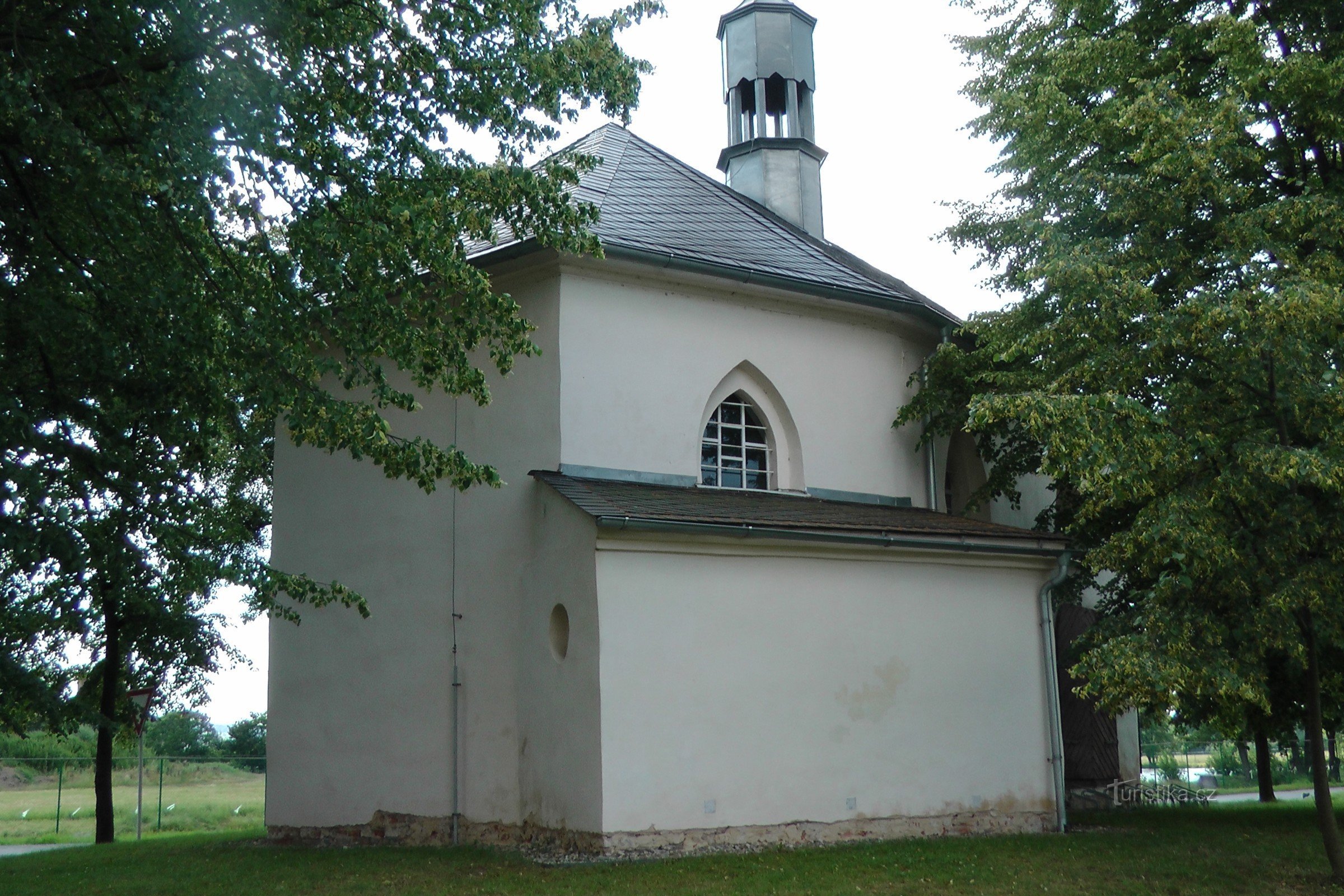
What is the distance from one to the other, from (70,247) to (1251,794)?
24737 mm

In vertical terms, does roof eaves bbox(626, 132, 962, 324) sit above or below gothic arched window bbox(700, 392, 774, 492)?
above

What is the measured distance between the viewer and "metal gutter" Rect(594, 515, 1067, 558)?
1084cm

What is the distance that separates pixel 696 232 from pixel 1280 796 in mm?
18573

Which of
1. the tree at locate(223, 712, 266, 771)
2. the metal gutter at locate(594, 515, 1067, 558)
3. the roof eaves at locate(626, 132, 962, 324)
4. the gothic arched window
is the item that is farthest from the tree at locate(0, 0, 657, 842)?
the tree at locate(223, 712, 266, 771)

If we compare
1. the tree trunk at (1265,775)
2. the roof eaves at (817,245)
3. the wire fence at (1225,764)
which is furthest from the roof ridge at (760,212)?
the wire fence at (1225,764)

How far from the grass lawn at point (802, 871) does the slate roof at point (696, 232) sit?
20.9ft

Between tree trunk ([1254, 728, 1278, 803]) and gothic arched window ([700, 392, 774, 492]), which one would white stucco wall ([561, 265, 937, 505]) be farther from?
tree trunk ([1254, 728, 1278, 803])

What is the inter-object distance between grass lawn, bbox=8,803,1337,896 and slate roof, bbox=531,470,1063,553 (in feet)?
10.1

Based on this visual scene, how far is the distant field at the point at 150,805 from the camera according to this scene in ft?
74.3

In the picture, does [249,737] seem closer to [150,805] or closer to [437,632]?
[150,805]

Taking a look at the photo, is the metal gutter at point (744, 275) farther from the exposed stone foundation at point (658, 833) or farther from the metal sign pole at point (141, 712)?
the metal sign pole at point (141, 712)

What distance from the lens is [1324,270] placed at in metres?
10.1

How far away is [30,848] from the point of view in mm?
17375

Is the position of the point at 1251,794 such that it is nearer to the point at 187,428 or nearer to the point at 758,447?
the point at 758,447
